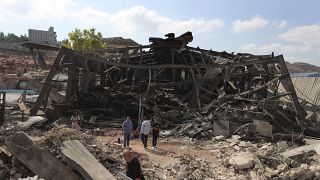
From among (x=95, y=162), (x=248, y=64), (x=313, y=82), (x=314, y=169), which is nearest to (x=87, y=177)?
(x=95, y=162)

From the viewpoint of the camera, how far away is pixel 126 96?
22.7 metres

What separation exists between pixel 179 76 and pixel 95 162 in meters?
16.0

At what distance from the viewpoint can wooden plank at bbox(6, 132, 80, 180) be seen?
29.2 ft

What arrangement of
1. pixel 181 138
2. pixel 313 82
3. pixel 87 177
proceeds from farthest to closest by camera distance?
pixel 313 82
pixel 181 138
pixel 87 177

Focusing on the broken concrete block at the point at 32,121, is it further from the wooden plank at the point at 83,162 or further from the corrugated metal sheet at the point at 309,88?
the corrugated metal sheet at the point at 309,88

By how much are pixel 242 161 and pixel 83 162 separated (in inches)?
204

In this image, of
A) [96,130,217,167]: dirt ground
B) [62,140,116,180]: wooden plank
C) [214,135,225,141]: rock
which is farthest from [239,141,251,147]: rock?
[62,140,116,180]: wooden plank

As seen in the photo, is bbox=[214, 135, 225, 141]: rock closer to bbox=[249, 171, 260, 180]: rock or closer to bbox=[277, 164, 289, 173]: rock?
bbox=[277, 164, 289, 173]: rock

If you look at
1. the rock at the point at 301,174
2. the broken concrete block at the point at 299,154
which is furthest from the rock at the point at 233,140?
the rock at the point at 301,174

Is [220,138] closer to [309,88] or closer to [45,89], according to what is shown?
[45,89]

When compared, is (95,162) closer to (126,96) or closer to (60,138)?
(60,138)

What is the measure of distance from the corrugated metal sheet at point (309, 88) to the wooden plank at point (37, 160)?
17973mm

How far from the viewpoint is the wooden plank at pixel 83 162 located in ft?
27.3

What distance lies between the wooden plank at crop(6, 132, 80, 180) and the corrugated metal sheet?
59.0 ft
